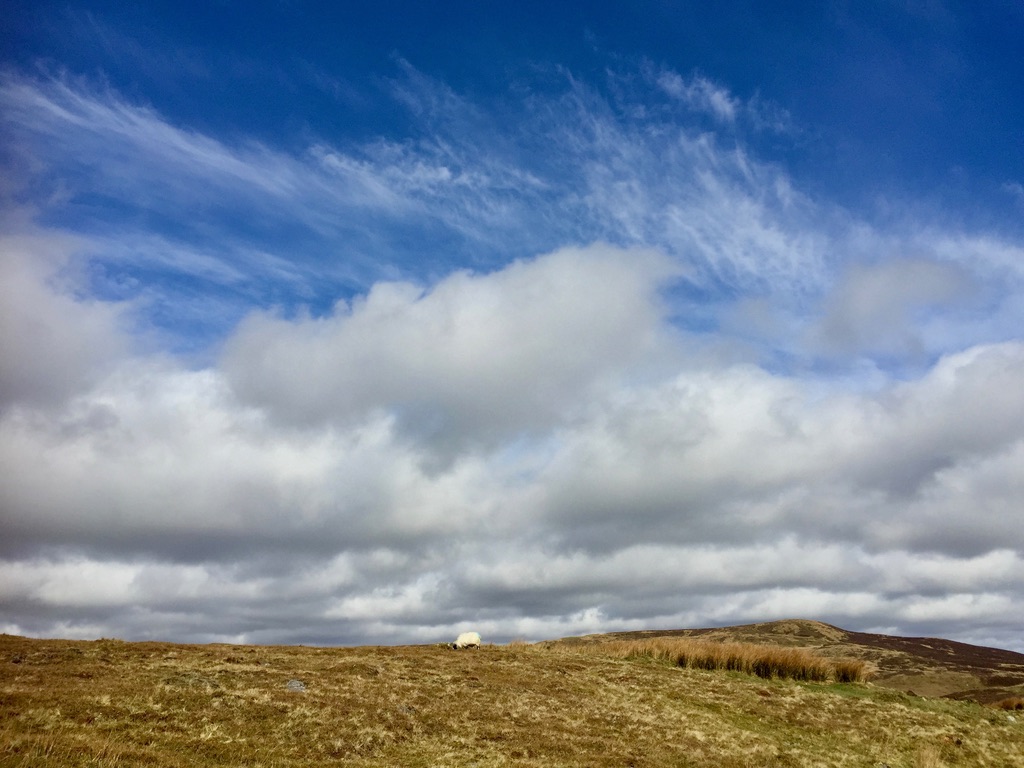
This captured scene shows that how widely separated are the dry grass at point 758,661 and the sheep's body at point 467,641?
9368mm

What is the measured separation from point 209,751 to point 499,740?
10.1 m

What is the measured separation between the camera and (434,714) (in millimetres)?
28109

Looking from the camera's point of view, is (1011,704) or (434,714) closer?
(434,714)

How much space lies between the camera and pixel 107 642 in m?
38.0

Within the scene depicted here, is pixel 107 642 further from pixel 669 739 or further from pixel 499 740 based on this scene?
pixel 669 739

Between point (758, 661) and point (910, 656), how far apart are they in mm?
112204

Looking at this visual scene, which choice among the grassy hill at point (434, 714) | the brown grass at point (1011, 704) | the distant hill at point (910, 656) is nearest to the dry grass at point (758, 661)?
the grassy hill at point (434, 714)

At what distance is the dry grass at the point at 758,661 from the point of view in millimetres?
44156

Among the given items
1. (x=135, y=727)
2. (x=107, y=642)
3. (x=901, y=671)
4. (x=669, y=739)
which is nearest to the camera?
(x=135, y=727)

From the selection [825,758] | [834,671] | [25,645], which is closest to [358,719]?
[825,758]

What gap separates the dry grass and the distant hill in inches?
135

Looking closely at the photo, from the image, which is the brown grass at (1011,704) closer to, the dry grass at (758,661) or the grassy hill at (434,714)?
the grassy hill at (434,714)

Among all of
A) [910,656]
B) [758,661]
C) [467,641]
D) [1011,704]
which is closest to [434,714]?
[467,641]

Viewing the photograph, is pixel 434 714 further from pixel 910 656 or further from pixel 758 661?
pixel 910 656
